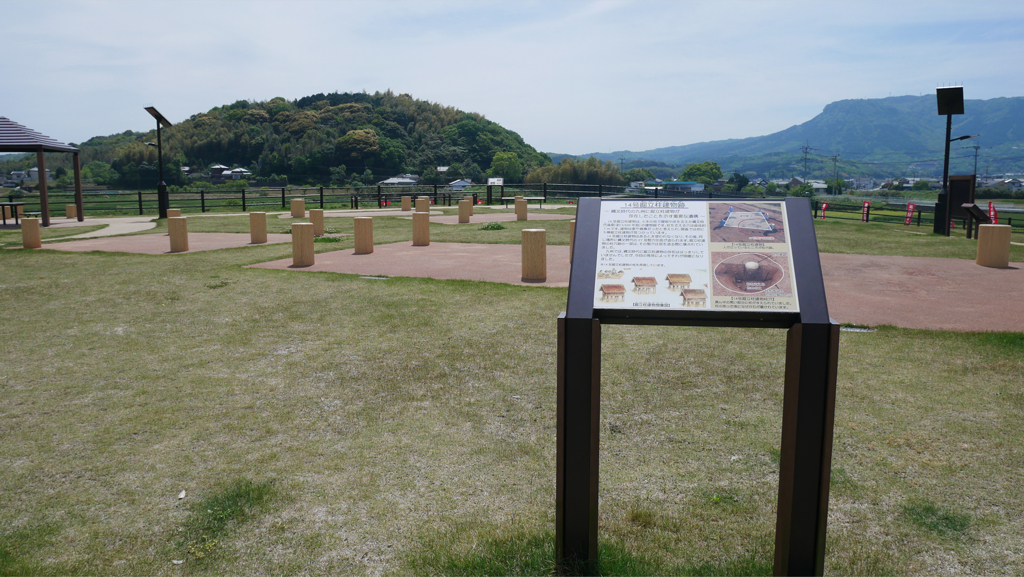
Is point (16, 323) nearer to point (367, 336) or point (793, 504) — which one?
point (367, 336)

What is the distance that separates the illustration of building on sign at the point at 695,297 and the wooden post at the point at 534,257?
7.12m

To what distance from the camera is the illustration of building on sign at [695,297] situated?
8.96 feet

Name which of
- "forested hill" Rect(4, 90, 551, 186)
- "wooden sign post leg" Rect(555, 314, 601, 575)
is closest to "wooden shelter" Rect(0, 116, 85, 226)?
"wooden sign post leg" Rect(555, 314, 601, 575)

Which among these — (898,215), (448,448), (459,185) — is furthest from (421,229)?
(459,185)

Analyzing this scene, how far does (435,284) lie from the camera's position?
9523mm

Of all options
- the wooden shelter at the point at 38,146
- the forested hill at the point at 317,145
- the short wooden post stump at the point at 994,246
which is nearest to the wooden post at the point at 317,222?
the wooden shelter at the point at 38,146

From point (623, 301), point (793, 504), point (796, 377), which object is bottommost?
point (793, 504)

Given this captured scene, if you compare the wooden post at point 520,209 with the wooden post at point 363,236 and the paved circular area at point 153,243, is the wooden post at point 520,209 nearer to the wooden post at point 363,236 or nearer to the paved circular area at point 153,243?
the paved circular area at point 153,243

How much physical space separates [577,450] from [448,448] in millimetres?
1460

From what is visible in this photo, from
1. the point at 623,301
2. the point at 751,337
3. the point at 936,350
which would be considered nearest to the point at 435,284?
the point at 751,337

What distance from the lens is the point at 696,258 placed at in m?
2.93

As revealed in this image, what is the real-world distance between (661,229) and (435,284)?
666cm

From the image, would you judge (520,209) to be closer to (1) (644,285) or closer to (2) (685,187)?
(1) (644,285)

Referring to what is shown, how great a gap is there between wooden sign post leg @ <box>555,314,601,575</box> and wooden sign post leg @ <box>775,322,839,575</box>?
2.56 feet
